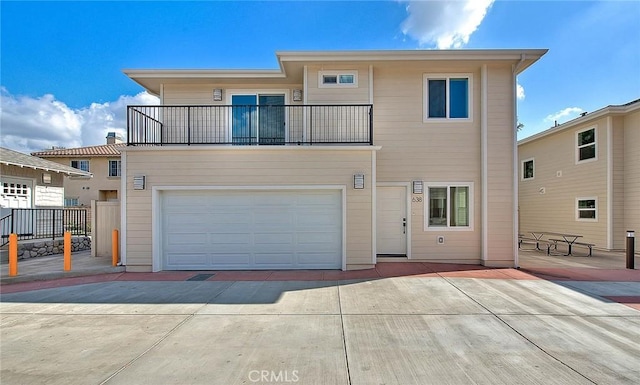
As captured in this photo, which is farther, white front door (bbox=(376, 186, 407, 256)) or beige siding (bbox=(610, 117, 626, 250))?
beige siding (bbox=(610, 117, 626, 250))

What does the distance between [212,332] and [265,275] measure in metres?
3.36

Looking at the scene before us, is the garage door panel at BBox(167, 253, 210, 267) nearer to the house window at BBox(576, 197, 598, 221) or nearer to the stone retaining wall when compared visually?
the stone retaining wall

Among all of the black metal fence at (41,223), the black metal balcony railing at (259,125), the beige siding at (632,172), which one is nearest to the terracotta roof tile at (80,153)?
the black metal fence at (41,223)

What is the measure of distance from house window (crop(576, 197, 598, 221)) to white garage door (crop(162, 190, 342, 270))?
10629mm

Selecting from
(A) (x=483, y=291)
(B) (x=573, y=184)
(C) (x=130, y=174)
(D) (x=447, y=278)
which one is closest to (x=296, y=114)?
(C) (x=130, y=174)

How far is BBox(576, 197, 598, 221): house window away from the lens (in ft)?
38.6


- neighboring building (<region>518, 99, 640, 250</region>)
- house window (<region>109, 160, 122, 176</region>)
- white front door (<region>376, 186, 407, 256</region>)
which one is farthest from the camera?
house window (<region>109, 160, 122, 176</region>)

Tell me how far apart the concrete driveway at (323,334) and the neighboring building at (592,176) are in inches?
238

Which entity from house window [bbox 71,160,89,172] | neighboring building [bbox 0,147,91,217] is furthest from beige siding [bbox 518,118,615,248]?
house window [bbox 71,160,89,172]

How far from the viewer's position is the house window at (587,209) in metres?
11.8

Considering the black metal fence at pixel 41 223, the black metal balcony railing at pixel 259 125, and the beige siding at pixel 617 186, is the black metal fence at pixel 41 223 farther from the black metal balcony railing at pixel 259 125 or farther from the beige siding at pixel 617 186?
the beige siding at pixel 617 186

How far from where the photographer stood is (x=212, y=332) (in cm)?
427

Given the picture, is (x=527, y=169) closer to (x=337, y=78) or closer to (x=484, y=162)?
(x=484, y=162)

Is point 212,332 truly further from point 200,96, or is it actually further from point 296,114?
point 200,96
